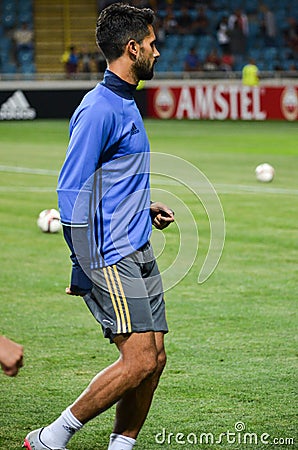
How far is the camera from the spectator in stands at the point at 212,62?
116ft

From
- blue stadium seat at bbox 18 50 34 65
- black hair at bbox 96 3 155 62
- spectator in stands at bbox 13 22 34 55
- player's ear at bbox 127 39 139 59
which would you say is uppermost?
black hair at bbox 96 3 155 62

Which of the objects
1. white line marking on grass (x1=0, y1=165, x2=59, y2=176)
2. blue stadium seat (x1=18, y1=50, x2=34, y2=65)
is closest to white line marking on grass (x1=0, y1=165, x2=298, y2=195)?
white line marking on grass (x1=0, y1=165, x2=59, y2=176)

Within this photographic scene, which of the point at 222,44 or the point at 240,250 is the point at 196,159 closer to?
the point at 240,250

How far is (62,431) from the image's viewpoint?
15.3 ft

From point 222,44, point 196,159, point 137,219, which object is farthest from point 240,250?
point 222,44

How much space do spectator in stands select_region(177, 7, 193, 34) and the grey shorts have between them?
3591 cm

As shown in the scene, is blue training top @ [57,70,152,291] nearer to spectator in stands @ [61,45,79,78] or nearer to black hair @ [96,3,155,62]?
black hair @ [96,3,155,62]

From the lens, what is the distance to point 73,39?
41.6 metres

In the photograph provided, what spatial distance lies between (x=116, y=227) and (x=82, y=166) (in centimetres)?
35

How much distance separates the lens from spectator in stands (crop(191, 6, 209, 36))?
1545 inches

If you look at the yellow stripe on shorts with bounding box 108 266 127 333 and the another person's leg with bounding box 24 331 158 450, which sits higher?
the yellow stripe on shorts with bounding box 108 266 127 333

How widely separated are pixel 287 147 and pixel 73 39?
65.8 ft

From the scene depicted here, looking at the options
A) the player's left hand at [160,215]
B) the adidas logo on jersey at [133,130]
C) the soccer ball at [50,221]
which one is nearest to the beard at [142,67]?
the adidas logo on jersey at [133,130]

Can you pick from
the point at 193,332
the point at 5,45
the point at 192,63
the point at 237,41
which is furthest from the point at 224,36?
the point at 193,332
